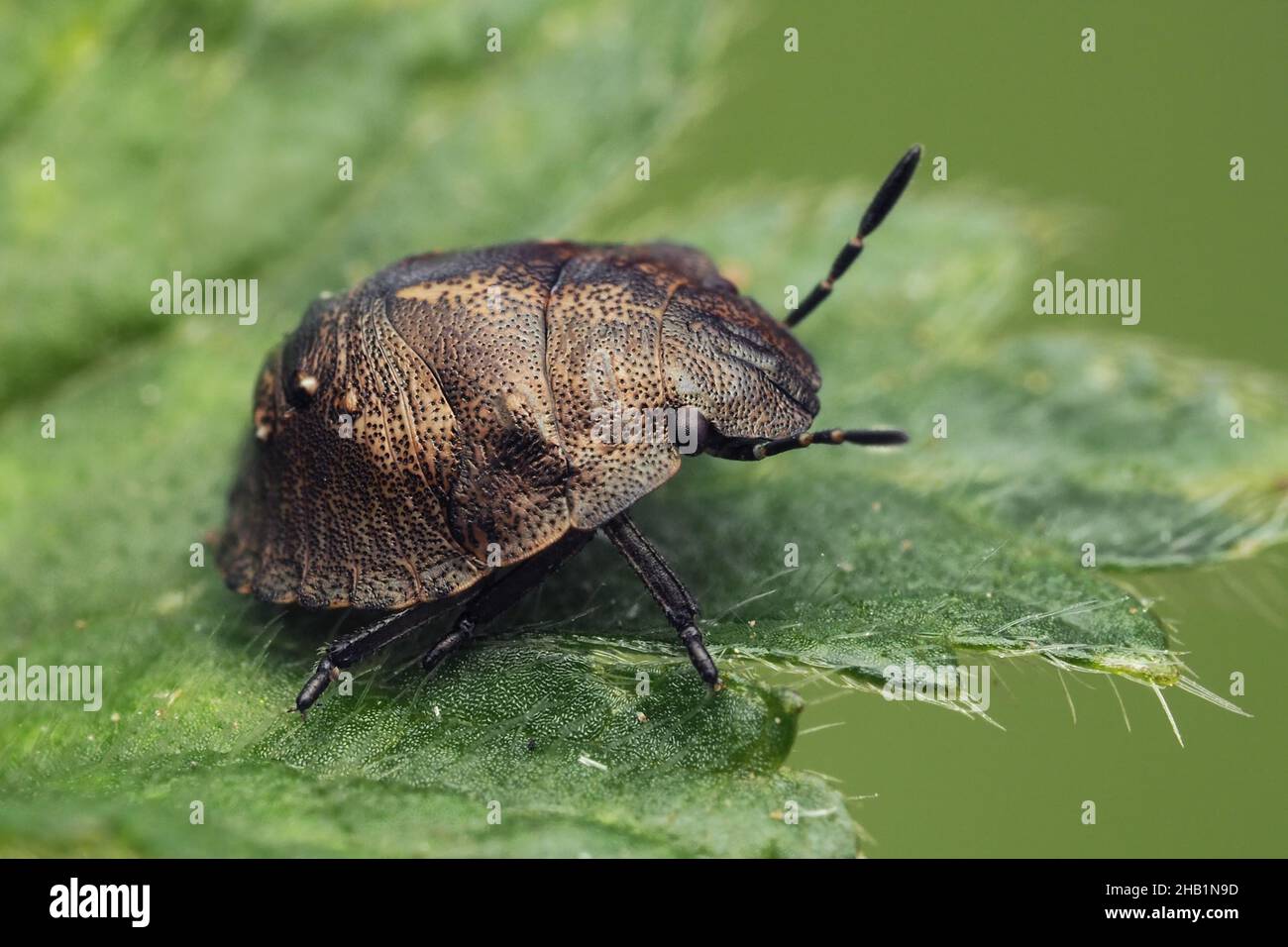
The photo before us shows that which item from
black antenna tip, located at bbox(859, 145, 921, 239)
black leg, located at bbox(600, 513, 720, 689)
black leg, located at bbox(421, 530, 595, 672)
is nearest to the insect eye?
black leg, located at bbox(421, 530, 595, 672)

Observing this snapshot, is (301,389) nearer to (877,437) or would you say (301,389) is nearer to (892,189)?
(877,437)

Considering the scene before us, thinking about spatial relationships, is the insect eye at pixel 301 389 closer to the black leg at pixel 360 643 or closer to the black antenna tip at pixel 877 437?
the black leg at pixel 360 643

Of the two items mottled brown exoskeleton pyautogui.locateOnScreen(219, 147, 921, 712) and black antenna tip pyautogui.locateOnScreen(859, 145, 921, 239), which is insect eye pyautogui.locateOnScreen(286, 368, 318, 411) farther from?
black antenna tip pyautogui.locateOnScreen(859, 145, 921, 239)

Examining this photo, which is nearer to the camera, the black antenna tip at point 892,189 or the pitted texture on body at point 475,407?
the pitted texture on body at point 475,407

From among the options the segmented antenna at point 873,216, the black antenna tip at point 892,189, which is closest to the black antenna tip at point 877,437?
the segmented antenna at point 873,216

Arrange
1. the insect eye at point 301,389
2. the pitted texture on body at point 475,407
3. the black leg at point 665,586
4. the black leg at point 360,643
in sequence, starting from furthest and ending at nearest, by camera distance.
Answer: the insect eye at point 301,389, the pitted texture on body at point 475,407, the black leg at point 360,643, the black leg at point 665,586

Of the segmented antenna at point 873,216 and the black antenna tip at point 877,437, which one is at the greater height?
the segmented antenna at point 873,216

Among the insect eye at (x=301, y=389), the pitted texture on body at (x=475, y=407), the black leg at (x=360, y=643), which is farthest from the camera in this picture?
the insect eye at (x=301, y=389)

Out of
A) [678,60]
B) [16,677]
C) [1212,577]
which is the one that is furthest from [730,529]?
[16,677]
